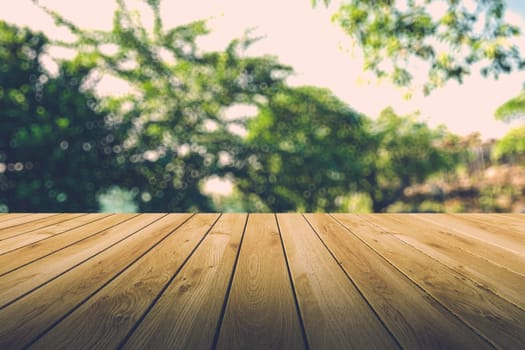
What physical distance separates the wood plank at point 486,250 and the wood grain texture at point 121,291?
1.11 m

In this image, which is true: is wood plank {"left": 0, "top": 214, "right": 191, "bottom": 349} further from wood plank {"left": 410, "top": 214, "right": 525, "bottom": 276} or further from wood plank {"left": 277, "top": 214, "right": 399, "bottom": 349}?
wood plank {"left": 410, "top": 214, "right": 525, "bottom": 276}

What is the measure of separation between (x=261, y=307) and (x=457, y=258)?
0.84 m

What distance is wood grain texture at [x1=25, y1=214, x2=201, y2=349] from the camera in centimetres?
71

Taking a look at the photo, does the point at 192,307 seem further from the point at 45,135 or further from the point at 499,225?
the point at 45,135

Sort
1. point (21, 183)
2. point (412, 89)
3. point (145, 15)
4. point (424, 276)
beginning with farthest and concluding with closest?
point (145, 15) → point (21, 183) → point (412, 89) → point (424, 276)

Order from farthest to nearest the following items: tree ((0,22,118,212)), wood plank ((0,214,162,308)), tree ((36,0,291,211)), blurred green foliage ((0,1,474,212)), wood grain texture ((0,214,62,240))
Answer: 1. tree ((36,0,291,211))
2. blurred green foliage ((0,1,474,212))
3. tree ((0,22,118,212))
4. wood grain texture ((0,214,62,240))
5. wood plank ((0,214,162,308))

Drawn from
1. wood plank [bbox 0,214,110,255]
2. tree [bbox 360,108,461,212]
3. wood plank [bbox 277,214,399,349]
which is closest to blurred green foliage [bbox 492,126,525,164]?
tree [bbox 360,108,461,212]

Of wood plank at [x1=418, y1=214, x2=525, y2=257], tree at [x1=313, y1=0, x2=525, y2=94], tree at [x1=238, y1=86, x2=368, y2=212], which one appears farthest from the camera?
tree at [x1=238, y1=86, x2=368, y2=212]

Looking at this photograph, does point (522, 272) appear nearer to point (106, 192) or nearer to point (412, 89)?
point (412, 89)

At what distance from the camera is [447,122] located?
541 cm

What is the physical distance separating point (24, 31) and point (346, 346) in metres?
5.87

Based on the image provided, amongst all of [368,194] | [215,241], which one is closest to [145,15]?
[368,194]

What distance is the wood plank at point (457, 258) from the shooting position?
3.24ft

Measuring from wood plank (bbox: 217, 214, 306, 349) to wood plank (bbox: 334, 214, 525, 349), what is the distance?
0.39 meters
